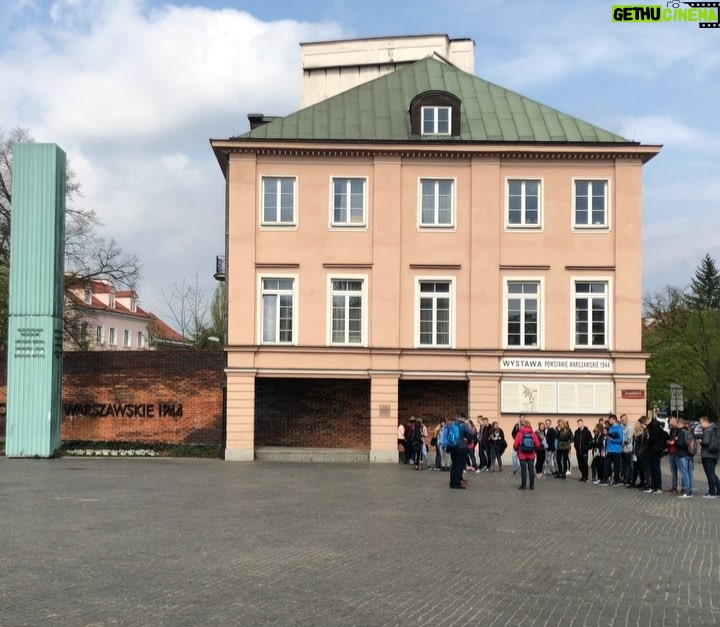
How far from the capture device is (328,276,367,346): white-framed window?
34531 millimetres

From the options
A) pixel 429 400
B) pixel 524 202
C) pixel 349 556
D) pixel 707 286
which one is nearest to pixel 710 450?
pixel 349 556

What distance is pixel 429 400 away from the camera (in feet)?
119

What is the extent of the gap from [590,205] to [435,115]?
19.9ft

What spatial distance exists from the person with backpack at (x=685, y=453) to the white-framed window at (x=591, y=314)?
37.3 ft

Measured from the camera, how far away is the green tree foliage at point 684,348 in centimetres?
5328

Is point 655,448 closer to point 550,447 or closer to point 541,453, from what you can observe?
point 541,453

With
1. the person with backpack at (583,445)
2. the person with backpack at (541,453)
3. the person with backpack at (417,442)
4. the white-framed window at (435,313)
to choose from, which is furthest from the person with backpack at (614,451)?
the white-framed window at (435,313)

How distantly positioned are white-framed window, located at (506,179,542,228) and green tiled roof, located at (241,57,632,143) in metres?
1.53

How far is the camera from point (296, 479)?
25.7 m

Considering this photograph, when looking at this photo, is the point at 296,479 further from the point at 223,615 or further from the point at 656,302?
the point at 656,302

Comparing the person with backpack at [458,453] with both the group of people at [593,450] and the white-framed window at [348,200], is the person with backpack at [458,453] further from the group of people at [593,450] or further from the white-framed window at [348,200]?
the white-framed window at [348,200]

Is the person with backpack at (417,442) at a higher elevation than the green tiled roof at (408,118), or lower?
lower

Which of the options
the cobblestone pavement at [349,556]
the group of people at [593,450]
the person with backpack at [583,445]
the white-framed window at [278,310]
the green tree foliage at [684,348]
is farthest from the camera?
the green tree foliage at [684,348]

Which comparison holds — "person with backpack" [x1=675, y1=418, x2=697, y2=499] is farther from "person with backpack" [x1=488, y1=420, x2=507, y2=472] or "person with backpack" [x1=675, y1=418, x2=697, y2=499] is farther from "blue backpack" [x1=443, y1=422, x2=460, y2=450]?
"person with backpack" [x1=488, y1=420, x2=507, y2=472]
